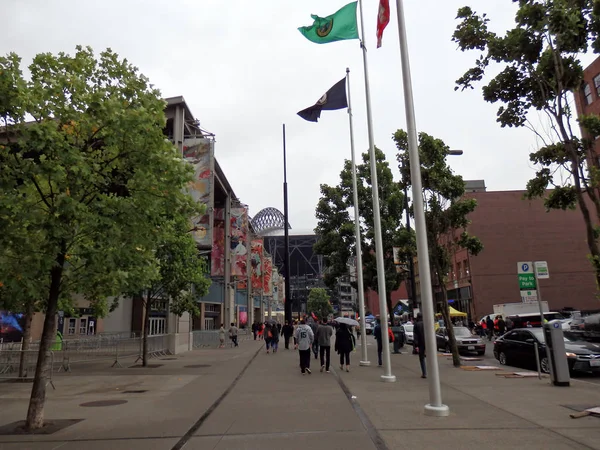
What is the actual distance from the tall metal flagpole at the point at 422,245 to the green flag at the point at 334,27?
473 centimetres

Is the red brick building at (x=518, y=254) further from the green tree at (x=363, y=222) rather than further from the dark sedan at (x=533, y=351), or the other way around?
the dark sedan at (x=533, y=351)

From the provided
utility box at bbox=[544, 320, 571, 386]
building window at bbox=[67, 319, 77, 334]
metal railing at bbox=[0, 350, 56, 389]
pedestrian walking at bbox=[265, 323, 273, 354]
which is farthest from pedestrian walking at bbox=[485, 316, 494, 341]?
building window at bbox=[67, 319, 77, 334]

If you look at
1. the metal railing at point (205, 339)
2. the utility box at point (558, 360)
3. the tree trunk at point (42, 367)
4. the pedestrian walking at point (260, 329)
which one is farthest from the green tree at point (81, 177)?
the pedestrian walking at point (260, 329)

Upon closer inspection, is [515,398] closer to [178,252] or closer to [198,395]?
[198,395]

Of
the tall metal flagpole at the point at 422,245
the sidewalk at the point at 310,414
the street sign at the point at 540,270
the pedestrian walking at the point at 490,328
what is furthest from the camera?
the pedestrian walking at the point at 490,328

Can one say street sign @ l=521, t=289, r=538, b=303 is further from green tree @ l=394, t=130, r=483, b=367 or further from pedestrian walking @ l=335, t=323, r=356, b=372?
pedestrian walking @ l=335, t=323, r=356, b=372

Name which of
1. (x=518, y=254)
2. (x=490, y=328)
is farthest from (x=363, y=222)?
(x=518, y=254)

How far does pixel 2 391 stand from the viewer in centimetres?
1273

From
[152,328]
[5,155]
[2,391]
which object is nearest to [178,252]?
[2,391]

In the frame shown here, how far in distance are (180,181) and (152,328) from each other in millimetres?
30392

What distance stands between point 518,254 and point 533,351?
1568 inches

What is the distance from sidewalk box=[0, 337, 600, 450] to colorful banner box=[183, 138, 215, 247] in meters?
19.1

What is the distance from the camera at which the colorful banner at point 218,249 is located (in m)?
43.8

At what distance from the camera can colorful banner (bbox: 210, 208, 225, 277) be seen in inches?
1726
